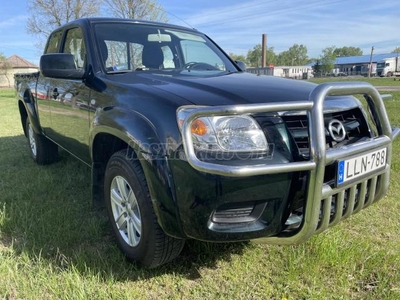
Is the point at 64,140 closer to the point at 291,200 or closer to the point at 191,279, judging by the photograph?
the point at 191,279

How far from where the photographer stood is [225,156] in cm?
166

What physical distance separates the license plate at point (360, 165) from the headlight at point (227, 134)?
44 centimetres

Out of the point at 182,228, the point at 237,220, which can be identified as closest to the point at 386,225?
the point at 237,220

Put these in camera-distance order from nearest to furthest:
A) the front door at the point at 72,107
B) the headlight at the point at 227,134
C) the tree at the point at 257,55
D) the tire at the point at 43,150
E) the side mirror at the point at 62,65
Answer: the headlight at the point at 227,134, the side mirror at the point at 62,65, the front door at the point at 72,107, the tire at the point at 43,150, the tree at the point at 257,55

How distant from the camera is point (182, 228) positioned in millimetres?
1766

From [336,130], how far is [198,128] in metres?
0.86

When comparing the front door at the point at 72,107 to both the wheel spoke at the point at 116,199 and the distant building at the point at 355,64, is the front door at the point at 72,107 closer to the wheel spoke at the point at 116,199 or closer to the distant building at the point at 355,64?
the wheel spoke at the point at 116,199

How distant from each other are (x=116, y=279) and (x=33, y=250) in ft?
2.41

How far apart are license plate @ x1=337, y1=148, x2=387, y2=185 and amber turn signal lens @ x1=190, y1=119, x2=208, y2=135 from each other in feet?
2.41

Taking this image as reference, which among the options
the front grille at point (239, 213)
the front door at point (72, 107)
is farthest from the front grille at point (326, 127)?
the front door at point (72, 107)

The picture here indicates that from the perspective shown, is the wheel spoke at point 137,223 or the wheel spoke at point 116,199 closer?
the wheel spoke at point 137,223

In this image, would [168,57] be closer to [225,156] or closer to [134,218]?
[134,218]

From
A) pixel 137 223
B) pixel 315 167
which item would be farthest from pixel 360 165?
pixel 137 223

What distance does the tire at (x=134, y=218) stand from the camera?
196cm
